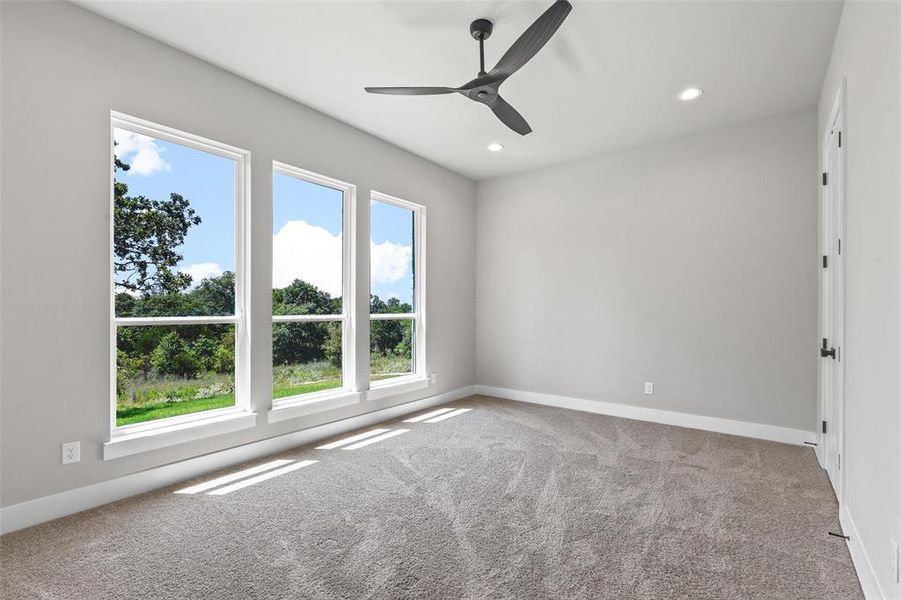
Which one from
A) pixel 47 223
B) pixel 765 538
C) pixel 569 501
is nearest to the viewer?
pixel 765 538

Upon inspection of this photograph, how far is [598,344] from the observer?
16.1ft

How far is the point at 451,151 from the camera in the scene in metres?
4.87

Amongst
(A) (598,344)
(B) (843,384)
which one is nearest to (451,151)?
(A) (598,344)

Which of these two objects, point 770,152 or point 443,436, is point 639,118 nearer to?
point 770,152

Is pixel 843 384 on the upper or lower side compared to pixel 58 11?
lower

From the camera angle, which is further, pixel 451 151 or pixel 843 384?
pixel 451 151

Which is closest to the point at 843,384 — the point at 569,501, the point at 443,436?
the point at 569,501

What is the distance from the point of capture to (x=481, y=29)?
8.70ft

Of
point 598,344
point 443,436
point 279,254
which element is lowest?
point 443,436

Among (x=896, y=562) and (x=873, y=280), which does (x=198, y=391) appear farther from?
(x=873, y=280)

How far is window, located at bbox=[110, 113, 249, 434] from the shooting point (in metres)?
2.84

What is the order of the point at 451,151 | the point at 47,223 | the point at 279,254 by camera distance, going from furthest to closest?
1. the point at 451,151
2. the point at 279,254
3. the point at 47,223

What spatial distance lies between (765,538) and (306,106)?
14.3 feet

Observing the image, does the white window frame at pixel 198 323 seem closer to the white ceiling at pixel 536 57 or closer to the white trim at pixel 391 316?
the white ceiling at pixel 536 57
